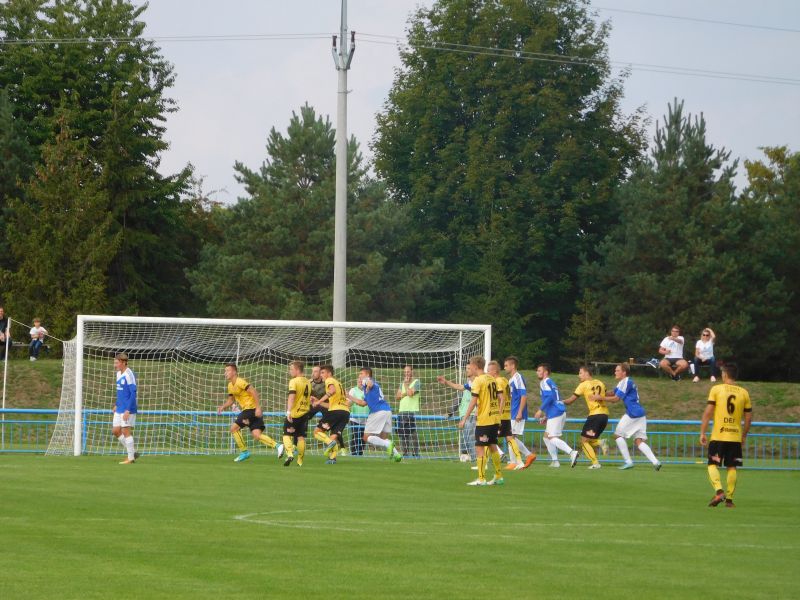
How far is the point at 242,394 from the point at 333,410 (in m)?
1.87

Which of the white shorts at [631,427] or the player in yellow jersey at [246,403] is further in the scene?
the white shorts at [631,427]

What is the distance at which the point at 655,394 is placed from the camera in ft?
135

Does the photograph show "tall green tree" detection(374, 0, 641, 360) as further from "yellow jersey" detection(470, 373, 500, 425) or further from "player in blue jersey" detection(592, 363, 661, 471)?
"yellow jersey" detection(470, 373, 500, 425)

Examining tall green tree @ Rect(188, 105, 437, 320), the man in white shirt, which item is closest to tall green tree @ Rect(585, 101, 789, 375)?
tall green tree @ Rect(188, 105, 437, 320)

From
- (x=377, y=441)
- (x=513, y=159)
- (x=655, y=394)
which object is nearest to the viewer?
(x=377, y=441)

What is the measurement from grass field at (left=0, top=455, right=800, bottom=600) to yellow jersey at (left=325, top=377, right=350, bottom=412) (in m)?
4.01

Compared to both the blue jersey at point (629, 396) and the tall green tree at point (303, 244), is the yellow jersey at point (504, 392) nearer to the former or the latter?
the blue jersey at point (629, 396)

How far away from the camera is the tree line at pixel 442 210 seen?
5400 centimetres

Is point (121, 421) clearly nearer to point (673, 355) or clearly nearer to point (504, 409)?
point (504, 409)

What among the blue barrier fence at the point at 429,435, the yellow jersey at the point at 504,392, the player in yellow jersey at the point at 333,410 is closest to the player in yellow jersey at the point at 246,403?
the player in yellow jersey at the point at 333,410

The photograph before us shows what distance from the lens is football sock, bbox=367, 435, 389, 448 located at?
27377 mm

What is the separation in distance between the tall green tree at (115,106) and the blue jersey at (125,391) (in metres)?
31.0

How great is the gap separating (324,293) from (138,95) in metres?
11.8

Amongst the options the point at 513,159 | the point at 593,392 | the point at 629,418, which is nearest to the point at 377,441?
the point at 593,392
